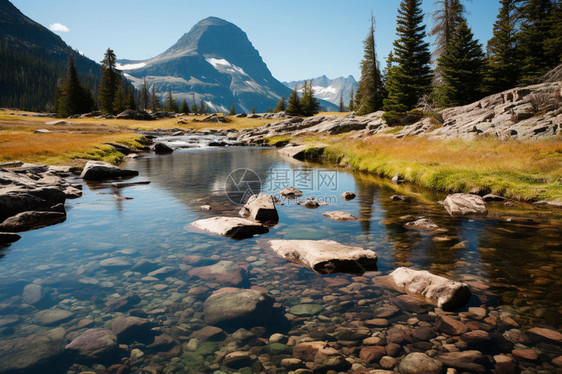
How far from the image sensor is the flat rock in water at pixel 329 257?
5996 millimetres

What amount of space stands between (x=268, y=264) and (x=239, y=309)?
1840mm

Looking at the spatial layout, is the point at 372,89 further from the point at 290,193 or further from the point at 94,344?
the point at 94,344

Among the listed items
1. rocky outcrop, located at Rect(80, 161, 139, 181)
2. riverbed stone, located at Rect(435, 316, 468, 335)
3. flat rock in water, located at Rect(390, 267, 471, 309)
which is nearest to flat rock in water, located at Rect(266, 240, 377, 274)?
flat rock in water, located at Rect(390, 267, 471, 309)

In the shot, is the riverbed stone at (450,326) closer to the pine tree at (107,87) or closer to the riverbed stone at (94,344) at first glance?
the riverbed stone at (94,344)

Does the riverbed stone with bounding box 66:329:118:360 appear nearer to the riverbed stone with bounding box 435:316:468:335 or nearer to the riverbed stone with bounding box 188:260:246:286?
the riverbed stone with bounding box 188:260:246:286

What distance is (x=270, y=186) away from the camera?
16031 mm

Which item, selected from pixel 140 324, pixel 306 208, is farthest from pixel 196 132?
pixel 140 324

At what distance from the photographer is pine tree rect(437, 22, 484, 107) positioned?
3127 cm

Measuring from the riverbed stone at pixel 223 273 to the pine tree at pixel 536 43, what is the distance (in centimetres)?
3521

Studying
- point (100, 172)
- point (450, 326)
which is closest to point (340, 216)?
point (450, 326)

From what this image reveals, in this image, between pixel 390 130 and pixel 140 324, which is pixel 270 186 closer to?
pixel 140 324

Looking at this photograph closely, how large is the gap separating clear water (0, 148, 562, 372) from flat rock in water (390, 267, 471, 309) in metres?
0.24

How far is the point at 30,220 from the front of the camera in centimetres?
889

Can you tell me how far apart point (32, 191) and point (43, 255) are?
4.53 meters
